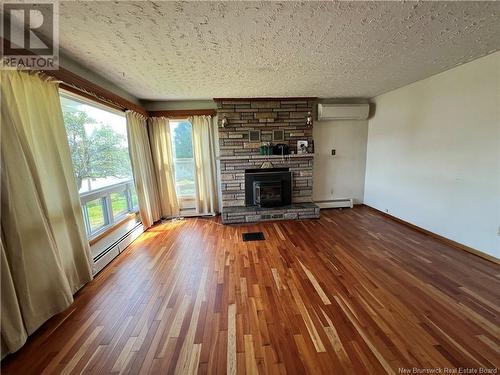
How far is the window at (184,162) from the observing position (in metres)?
4.03

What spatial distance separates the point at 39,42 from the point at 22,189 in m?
1.25

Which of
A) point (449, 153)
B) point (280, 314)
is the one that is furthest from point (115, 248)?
point (449, 153)

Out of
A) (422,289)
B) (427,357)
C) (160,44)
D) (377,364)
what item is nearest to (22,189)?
(160,44)

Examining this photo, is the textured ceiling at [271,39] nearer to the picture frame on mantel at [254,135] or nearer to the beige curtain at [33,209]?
the beige curtain at [33,209]

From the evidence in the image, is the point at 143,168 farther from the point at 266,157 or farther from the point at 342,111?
the point at 342,111

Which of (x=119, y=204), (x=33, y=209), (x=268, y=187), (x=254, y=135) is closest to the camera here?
(x=33, y=209)

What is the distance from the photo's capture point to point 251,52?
1959 millimetres

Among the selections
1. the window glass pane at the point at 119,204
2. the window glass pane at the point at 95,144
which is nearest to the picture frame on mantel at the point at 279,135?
the window glass pane at the point at 95,144

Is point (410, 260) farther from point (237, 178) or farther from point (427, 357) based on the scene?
point (237, 178)

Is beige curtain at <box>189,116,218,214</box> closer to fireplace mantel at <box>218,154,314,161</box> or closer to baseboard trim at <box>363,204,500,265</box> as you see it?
fireplace mantel at <box>218,154,314,161</box>

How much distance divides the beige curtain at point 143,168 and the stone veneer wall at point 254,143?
1.33m

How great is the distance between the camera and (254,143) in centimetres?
408

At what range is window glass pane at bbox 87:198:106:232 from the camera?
2.60 meters

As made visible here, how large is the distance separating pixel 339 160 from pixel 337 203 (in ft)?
3.15
